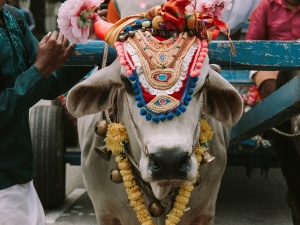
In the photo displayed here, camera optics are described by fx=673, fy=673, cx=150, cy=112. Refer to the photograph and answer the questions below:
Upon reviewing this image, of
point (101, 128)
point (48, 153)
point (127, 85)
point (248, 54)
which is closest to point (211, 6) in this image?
point (248, 54)

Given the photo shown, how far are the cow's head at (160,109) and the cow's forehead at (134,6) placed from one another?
1.44 ft

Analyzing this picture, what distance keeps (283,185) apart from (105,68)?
14.3 feet

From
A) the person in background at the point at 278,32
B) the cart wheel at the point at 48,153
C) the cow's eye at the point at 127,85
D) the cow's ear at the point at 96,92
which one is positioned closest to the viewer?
the cow's eye at the point at 127,85

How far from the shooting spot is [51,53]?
2.95 metres

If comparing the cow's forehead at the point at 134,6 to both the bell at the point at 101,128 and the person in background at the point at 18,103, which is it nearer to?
the person in background at the point at 18,103

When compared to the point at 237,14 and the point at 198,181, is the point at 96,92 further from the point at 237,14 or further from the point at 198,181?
the point at 237,14

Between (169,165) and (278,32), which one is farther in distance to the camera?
(278,32)

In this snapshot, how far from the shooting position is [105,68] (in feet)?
10.4

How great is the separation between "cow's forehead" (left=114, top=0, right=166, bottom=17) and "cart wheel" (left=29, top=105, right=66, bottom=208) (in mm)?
2312

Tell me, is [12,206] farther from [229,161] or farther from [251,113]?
[229,161]

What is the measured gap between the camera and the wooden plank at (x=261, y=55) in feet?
11.0

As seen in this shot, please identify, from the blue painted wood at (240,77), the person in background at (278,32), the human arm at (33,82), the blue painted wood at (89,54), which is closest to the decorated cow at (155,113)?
the blue painted wood at (89,54)

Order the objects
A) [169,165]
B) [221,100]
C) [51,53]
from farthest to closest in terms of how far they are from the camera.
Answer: [221,100], [51,53], [169,165]

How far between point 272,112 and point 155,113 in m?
1.23
